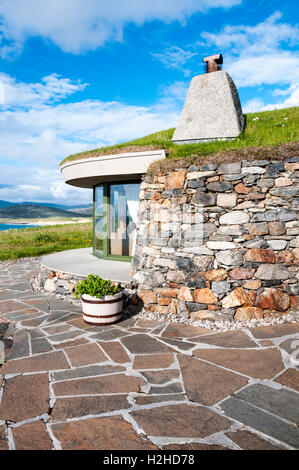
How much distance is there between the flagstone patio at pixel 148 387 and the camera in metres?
2.86

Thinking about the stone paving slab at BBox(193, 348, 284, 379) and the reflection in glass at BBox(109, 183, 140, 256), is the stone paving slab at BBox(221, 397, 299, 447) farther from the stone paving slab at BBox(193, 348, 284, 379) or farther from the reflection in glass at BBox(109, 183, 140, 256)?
the reflection in glass at BBox(109, 183, 140, 256)

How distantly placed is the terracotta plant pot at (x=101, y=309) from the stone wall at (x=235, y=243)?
109 cm

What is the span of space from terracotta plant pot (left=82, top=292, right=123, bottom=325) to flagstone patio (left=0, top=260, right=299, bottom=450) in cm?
18

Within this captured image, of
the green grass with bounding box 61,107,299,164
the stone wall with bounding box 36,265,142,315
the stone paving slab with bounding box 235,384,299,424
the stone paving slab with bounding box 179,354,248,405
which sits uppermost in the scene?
the green grass with bounding box 61,107,299,164

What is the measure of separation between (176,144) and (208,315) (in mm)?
4432

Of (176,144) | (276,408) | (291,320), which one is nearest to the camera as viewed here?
(276,408)

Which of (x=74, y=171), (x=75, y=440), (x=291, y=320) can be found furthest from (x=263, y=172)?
(x=74, y=171)

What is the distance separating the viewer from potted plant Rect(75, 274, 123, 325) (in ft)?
18.8

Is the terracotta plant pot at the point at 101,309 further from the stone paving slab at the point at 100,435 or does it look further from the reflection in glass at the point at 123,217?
the reflection in glass at the point at 123,217

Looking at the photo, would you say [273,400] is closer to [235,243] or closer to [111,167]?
[235,243]

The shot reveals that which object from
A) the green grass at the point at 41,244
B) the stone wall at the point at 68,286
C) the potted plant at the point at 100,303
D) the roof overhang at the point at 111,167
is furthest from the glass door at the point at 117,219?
the green grass at the point at 41,244

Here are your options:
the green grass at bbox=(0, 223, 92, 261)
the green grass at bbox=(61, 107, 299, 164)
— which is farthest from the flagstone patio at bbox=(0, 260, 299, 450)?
the green grass at bbox=(0, 223, 92, 261)

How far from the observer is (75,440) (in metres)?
2.79

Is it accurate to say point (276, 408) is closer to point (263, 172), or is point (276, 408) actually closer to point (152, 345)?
point (152, 345)
